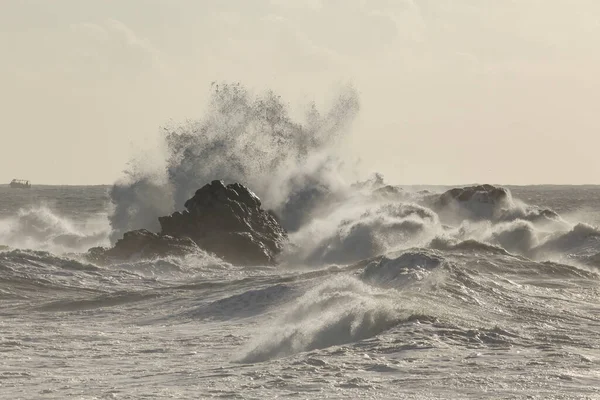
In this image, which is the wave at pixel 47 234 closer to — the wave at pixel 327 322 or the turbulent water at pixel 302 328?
the turbulent water at pixel 302 328

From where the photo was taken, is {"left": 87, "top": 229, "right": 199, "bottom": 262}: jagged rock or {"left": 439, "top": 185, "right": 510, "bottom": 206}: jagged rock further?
{"left": 439, "top": 185, "right": 510, "bottom": 206}: jagged rock

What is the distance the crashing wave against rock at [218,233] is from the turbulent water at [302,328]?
2.79 feet

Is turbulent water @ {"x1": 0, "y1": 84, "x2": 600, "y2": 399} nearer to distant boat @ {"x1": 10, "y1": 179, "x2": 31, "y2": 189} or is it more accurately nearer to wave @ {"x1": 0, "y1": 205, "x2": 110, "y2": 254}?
wave @ {"x1": 0, "y1": 205, "x2": 110, "y2": 254}

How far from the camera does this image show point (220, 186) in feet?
90.5

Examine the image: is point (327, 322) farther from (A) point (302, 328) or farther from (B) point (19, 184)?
(B) point (19, 184)

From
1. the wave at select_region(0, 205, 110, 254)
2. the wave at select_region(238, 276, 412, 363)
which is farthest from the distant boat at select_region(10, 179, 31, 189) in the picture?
the wave at select_region(238, 276, 412, 363)

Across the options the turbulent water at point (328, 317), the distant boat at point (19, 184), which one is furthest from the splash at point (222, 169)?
Answer: the distant boat at point (19, 184)

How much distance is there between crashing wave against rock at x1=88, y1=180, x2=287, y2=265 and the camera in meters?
25.2

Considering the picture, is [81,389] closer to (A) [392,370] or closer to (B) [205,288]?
(A) [392,370]

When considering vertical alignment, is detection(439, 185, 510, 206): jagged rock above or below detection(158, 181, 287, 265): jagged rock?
above

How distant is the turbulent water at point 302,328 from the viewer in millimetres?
10820

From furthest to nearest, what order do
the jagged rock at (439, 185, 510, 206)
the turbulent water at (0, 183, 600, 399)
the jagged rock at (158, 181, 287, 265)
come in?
1. the jagged rock at (439, 185, 510, 206)
2. the jagged rock at (158, 181, 287, 265)
3. the turbulent water at (0, 183, 600, 399)

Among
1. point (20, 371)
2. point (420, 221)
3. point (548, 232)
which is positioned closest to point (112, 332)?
point (20, 371)

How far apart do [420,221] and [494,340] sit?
649 inches
